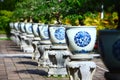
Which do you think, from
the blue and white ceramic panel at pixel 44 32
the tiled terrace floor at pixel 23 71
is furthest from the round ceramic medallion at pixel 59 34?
the blue and white ceramic panel at pixel 44 32

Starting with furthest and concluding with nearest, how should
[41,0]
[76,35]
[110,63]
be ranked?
[41,0] → [76,35] → [110,63]

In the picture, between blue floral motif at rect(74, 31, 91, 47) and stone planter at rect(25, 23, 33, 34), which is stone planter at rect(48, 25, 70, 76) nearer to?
blue floral motif at rect(74, 31, 91, 47)

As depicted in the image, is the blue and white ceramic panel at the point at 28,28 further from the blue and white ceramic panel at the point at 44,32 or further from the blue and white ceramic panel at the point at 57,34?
the blue and white ceramic panel at the point at 57,34

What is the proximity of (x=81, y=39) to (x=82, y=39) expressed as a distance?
0.7 inches

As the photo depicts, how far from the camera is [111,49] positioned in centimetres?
618

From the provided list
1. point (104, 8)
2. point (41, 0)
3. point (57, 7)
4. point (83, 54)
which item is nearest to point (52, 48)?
point (57, 7)

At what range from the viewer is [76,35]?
7.85 metres

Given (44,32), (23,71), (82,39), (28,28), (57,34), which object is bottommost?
(23,71)

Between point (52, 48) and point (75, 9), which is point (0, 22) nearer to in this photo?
point (52, 48)

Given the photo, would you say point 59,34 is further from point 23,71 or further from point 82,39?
point 82,39

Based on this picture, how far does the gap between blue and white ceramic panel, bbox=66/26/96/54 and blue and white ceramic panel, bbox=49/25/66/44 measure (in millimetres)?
2931

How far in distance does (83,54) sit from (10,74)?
3606 mm

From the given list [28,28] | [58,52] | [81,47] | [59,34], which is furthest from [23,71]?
[28,28]

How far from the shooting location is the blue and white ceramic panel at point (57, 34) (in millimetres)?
10891
